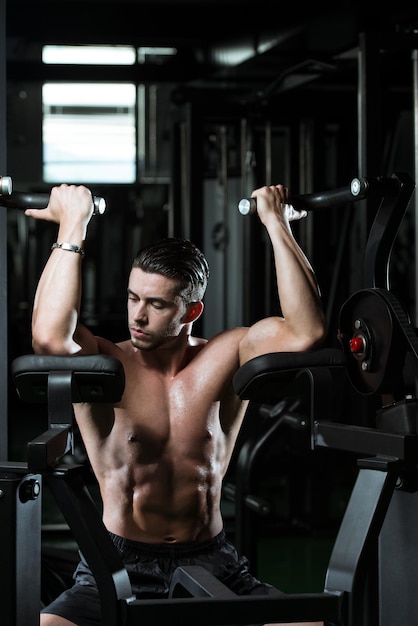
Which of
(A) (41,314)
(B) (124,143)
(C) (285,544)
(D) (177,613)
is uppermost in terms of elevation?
(B) (124,143)

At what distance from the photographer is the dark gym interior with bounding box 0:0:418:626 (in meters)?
2.03

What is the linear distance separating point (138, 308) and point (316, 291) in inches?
14.9

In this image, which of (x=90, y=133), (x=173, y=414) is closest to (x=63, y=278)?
(x=173, y=414)

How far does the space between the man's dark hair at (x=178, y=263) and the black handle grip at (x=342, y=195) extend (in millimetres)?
194

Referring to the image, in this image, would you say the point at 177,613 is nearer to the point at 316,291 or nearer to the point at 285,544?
the point at 316,291

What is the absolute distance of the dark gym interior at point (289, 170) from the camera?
2.03 m

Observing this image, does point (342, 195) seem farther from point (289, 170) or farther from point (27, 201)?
point (289, 170)

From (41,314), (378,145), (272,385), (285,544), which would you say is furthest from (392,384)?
(285,544)

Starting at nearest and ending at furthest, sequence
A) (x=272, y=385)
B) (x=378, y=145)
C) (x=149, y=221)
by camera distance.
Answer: (x=272, y=385)
(x=378, y=145)
(x=149, y=221)

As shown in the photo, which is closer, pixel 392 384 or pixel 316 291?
pixel 392 384

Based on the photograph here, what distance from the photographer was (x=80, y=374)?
5.62 feet

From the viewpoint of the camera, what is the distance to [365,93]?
10.5ft

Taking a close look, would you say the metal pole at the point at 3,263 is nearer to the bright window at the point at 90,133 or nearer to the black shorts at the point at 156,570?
the black shorts at the point at 156,570

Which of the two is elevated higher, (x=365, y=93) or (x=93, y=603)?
(x=365, y=93)
